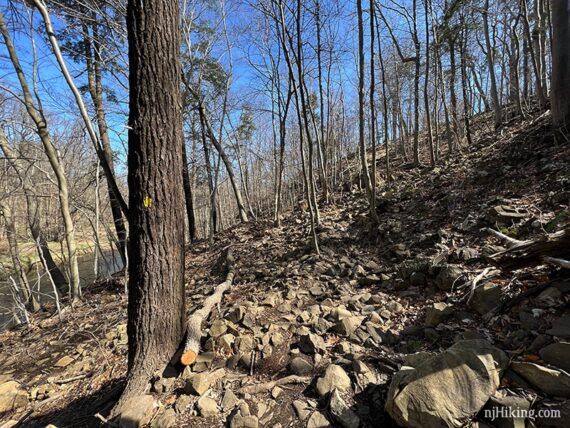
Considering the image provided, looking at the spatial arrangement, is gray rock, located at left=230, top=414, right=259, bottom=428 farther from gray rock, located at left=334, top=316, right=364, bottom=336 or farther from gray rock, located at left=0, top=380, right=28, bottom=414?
gray rock, located at left=0, top=380, right=28, bottom=414

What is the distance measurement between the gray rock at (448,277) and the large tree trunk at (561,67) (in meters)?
4.47

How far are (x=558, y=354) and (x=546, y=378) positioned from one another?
0.69 feet

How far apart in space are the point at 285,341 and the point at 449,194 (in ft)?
15.6

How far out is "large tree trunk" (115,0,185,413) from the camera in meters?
2.23

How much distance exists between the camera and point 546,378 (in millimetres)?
1592

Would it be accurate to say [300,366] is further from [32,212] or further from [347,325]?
[32,212]

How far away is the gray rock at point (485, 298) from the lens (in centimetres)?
254

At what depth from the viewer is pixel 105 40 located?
6062mm

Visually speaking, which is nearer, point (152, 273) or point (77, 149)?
point (152, 273)

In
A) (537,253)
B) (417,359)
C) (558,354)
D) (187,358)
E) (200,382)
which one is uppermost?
(537,253)

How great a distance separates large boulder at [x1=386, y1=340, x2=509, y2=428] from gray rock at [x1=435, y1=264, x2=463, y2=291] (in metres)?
1.37

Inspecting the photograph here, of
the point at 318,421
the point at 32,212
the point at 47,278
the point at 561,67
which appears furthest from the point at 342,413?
the point at 47,278

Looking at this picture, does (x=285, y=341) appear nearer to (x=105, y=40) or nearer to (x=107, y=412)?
(x=107, y=412)

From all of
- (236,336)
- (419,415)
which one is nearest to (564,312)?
(419,415)
